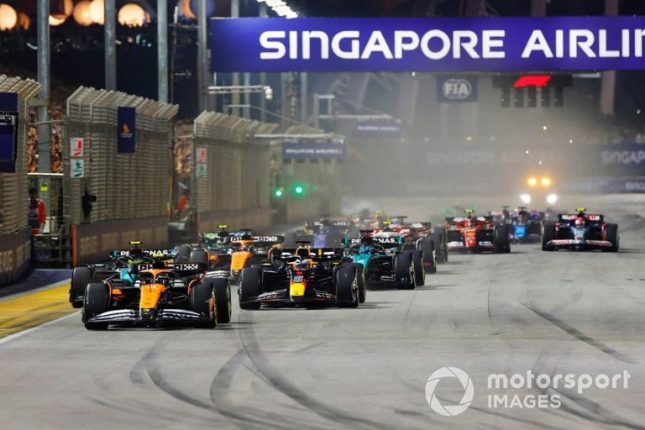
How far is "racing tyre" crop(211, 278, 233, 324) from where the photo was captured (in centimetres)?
2152

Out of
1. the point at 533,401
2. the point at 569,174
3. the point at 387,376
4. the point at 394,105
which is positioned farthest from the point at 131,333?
the point at 394,105

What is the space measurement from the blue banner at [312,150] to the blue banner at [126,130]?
3354 centimetres

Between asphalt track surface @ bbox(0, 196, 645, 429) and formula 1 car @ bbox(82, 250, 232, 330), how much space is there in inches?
8.4

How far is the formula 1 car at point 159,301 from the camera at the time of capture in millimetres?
20844

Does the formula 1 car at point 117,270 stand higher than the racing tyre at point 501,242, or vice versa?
the formula 1 car at point 117,270

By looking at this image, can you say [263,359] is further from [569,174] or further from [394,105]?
[394,105]

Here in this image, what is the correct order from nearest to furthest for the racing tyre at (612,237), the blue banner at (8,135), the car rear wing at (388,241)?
the blue banner at (8,135) → the car rear wing at (388,241) → the racing tyre at (612,237)

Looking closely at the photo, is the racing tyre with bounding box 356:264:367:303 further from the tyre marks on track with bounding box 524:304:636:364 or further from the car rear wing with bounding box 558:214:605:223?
the car rear wing with bounding box 558:214:605:223

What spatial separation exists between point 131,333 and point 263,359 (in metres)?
3.54

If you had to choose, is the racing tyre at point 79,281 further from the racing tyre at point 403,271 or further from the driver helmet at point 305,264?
the racing tyre at point 403,271

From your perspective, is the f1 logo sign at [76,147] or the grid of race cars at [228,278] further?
the f1 logo sign at [76,147]

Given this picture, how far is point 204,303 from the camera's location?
20969mm

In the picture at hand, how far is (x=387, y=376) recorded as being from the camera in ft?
51.0

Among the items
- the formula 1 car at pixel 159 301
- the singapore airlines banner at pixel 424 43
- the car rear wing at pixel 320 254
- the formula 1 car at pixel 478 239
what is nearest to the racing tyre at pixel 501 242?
the formula 1 car at pixel 478 239
